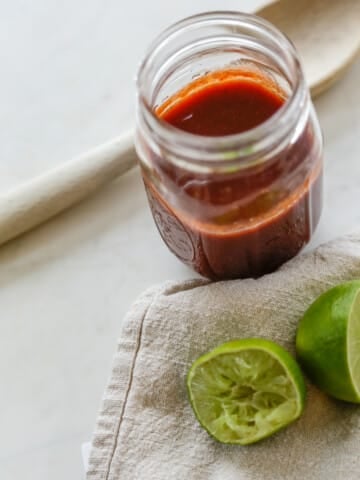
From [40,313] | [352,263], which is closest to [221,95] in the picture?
[352,263]

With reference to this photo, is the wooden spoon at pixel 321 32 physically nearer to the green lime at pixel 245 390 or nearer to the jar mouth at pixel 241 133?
the jar mouth at pixel 241 133

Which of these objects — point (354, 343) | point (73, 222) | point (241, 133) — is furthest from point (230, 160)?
point (73, 222)

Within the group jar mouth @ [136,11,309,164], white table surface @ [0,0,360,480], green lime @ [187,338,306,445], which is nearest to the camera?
jar mouth @ [136,11,309,164]

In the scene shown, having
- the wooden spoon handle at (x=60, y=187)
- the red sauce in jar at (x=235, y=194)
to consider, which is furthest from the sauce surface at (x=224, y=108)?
the wooden spoon handle at (x=60, y=187)

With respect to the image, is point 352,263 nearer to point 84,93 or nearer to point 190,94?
point 190,94

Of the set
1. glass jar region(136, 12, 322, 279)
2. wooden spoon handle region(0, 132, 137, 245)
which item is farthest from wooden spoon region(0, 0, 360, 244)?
glass jar region(136, 12, 322, 279)

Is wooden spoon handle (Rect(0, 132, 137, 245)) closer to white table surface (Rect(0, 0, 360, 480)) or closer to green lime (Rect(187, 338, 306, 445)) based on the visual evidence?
white table surface (Rect(0, 0, 360, 480))
